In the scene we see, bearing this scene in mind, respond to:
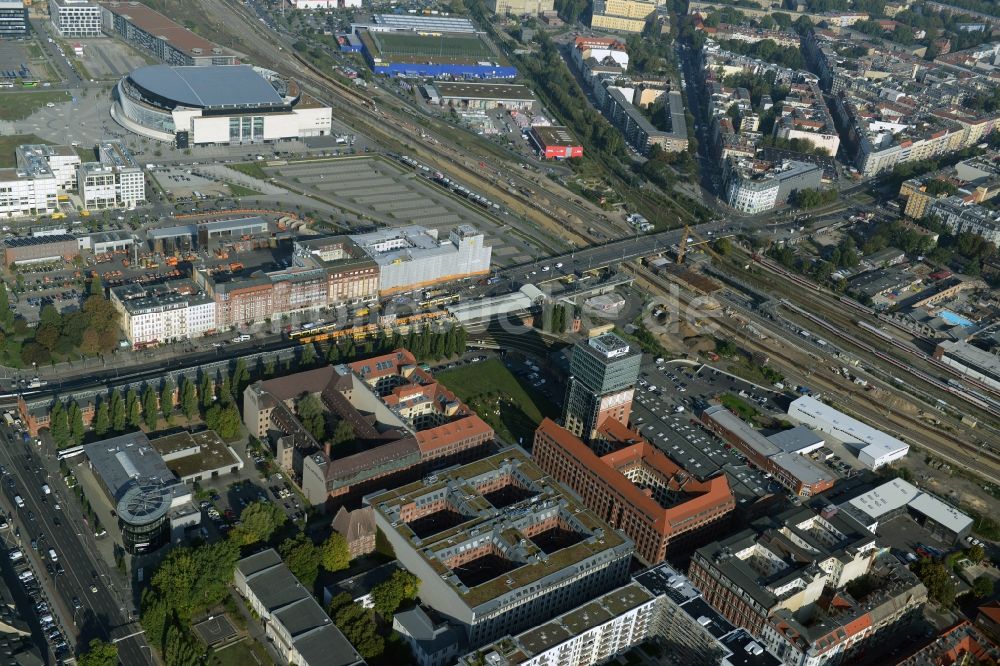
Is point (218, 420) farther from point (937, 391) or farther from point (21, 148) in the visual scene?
point (937, 391)

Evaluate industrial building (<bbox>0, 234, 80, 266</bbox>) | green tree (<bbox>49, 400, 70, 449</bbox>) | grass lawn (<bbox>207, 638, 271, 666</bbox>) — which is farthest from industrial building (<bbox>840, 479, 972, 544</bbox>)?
industrial building (<bbox>0, 234, 80, 266</bbox>)

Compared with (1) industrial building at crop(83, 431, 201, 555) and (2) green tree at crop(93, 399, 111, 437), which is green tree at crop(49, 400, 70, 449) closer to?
(2) green tree at crop(93, 399, 111, 437)

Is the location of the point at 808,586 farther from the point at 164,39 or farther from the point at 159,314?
the point at 164,39

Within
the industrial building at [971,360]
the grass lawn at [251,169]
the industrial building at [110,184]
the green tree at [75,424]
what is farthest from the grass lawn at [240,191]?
the industrial building at [971,360]

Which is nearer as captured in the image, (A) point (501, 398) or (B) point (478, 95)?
(A) point (501, 398)

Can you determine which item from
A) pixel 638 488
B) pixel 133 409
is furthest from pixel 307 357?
pixel 638 488

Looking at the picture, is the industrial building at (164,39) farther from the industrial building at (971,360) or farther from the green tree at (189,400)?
the industrial building at (971,360)

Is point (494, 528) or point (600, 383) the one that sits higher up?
point (600, 383)
